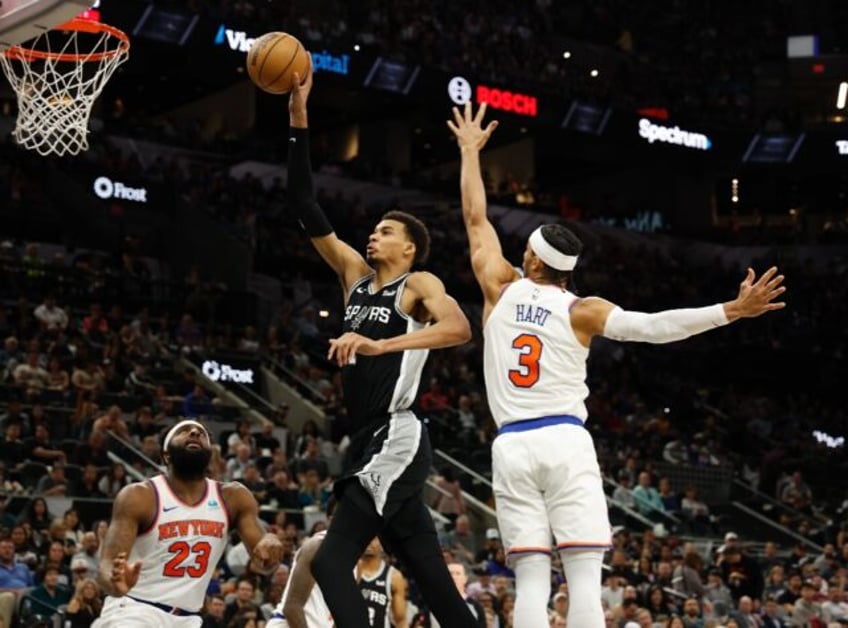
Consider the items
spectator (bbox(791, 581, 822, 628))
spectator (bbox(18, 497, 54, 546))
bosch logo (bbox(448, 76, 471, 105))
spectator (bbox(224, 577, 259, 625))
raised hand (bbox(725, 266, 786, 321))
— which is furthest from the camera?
bosch logo (bbox(448, 76, 471, 105))

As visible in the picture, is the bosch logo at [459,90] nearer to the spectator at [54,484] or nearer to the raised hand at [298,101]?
the spectator at [54,484]

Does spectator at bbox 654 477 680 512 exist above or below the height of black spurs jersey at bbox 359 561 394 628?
below

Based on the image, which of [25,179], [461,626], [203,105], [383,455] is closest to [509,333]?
[383,455]

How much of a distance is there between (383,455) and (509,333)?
0.85 meters

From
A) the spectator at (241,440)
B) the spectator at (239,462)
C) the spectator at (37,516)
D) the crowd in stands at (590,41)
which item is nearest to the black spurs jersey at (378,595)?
the spectator at (37,516)

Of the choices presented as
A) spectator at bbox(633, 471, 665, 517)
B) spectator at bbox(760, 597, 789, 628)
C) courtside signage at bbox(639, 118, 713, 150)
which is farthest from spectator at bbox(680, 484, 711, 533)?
courtside signage at bbox(639, 118, 713, 150)

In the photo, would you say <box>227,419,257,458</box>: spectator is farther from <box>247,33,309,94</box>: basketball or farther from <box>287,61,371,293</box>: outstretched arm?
<box>287,61,371,293</box>: outstretched arm

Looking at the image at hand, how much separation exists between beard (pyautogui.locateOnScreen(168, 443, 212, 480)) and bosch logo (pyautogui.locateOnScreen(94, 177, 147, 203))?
20655 millimetres

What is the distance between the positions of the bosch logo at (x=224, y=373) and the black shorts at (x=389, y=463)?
1576cm

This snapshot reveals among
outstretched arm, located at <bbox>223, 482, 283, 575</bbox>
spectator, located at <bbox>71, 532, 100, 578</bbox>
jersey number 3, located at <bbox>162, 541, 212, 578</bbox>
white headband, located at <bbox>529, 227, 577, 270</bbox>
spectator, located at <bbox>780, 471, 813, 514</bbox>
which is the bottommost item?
spectator, located at <bbox>780, 471, 813, 514</bbox>

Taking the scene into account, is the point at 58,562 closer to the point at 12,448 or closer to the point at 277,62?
the point at 12,448

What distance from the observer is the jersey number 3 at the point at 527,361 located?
708 cm

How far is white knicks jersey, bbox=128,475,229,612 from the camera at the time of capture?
7355mm

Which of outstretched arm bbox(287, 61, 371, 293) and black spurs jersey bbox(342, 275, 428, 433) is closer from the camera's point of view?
black spurs jersey bbox(342, 275, 428, 433)
